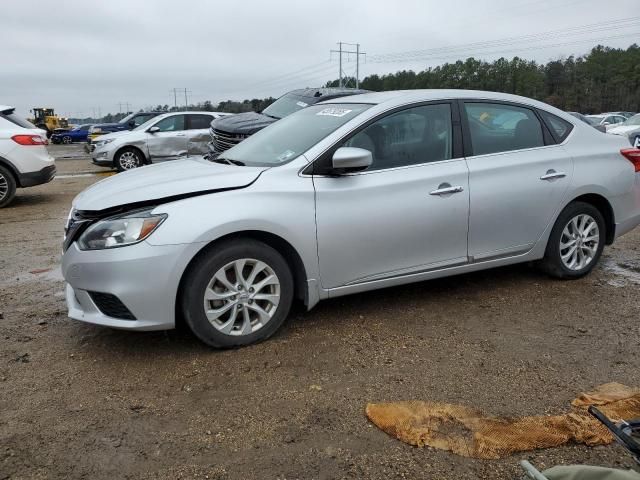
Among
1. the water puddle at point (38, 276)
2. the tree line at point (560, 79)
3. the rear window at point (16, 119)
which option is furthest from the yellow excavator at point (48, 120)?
the water puddle at point (38, 276)

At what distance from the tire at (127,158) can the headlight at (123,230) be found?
38.0ft

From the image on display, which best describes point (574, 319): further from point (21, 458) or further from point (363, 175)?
point (21, 458)

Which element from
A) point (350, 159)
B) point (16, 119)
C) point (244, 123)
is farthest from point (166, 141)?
point (350, 159)

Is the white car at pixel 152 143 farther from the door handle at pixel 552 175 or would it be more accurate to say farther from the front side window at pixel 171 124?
the door handle at pixel 552 175

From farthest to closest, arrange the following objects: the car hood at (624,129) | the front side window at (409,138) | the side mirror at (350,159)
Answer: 1. the car hood at (624,129)
2. the front side window at (409,138)
3. the side mirror at (350,159)

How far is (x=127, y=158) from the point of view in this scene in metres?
14.3

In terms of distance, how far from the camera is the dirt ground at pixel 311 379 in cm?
249

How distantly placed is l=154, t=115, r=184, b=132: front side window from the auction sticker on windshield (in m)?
10.9

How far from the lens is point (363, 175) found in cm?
382

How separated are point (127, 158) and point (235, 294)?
12.0m

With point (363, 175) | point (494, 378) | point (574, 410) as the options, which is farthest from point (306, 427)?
point (363, 175)

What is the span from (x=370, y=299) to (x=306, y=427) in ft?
6.08

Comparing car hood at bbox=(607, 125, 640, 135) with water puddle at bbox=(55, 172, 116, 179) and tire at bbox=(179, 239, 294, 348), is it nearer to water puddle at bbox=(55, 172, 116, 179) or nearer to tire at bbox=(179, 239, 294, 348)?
water puddle at bbox=(55, 172, 116, 179)

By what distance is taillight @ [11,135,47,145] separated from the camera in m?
9.30
